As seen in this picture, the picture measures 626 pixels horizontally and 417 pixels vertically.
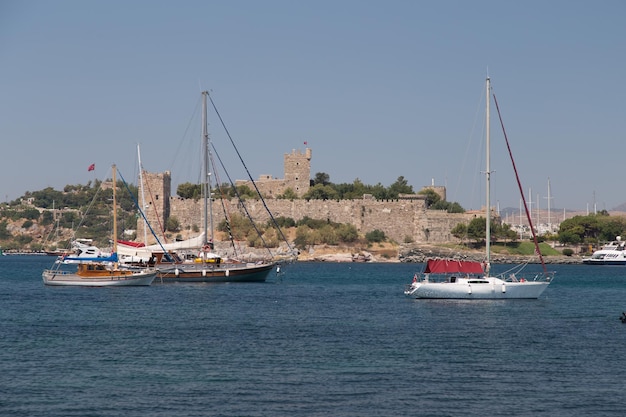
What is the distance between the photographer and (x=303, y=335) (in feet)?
72.6

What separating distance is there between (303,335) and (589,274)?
3557 centimetres

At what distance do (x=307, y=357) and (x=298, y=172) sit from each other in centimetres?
5859

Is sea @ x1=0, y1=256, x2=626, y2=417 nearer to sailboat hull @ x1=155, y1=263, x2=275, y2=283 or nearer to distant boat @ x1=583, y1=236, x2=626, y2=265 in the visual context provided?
sailboat hull @ x1=155, y1=263, x2=275, y2=283

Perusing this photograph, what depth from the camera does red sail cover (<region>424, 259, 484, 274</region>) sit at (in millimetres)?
30031

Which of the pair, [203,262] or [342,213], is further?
[342,213]

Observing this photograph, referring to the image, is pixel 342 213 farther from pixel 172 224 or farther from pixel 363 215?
pixel 172 224

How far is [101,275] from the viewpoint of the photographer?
122ft

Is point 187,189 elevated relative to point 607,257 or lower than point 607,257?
elevated

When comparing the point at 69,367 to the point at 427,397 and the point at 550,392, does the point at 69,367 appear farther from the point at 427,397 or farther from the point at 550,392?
the point at 550,392

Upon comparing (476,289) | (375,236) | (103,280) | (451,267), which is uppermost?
(375,236)

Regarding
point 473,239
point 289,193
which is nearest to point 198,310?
point 473,239

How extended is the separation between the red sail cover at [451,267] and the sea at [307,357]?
2.96 ft

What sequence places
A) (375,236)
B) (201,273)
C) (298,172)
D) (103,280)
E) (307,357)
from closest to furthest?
(307,357)
(103,280)
(201,273)
(375,236)
(298,172)

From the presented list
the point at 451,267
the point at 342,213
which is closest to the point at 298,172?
the point at 342,213
